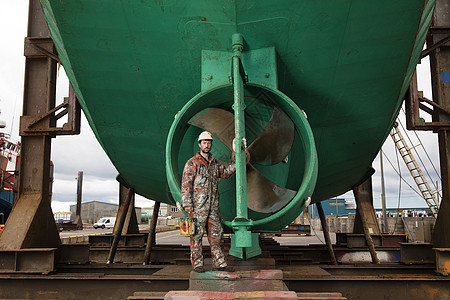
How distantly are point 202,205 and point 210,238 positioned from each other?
33 cm

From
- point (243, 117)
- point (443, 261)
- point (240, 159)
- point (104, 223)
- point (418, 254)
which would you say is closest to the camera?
point (240, 159)

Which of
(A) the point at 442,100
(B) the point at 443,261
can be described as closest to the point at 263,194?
(B) the point at 443,261

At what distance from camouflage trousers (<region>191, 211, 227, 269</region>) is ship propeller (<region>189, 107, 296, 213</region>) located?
2.71 feet

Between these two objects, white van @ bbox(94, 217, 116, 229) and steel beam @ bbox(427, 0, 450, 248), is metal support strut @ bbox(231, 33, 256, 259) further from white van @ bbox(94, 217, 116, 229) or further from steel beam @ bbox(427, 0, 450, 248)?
white van @ bbox(94, 217, 116, 229)

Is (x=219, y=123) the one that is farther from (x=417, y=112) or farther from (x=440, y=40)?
(x=440, y=40)

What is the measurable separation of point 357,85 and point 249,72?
144 centimetres

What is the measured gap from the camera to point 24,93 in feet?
21.7

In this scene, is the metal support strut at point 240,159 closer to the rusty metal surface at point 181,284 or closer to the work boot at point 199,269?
the work boot at point 199,269

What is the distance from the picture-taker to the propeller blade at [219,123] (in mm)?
4609

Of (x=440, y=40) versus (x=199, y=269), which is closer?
(x=199, y=269)

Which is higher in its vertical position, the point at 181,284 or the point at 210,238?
the point at 210,238

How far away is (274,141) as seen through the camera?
453cm

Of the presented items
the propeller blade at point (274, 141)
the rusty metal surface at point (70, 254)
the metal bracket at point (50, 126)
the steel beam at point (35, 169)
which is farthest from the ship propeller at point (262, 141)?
the rusty metal surface at point (70, 254)

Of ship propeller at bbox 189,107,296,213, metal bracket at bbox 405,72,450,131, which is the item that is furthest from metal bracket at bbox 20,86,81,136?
metal bracket at bbox 405,72,450,131
